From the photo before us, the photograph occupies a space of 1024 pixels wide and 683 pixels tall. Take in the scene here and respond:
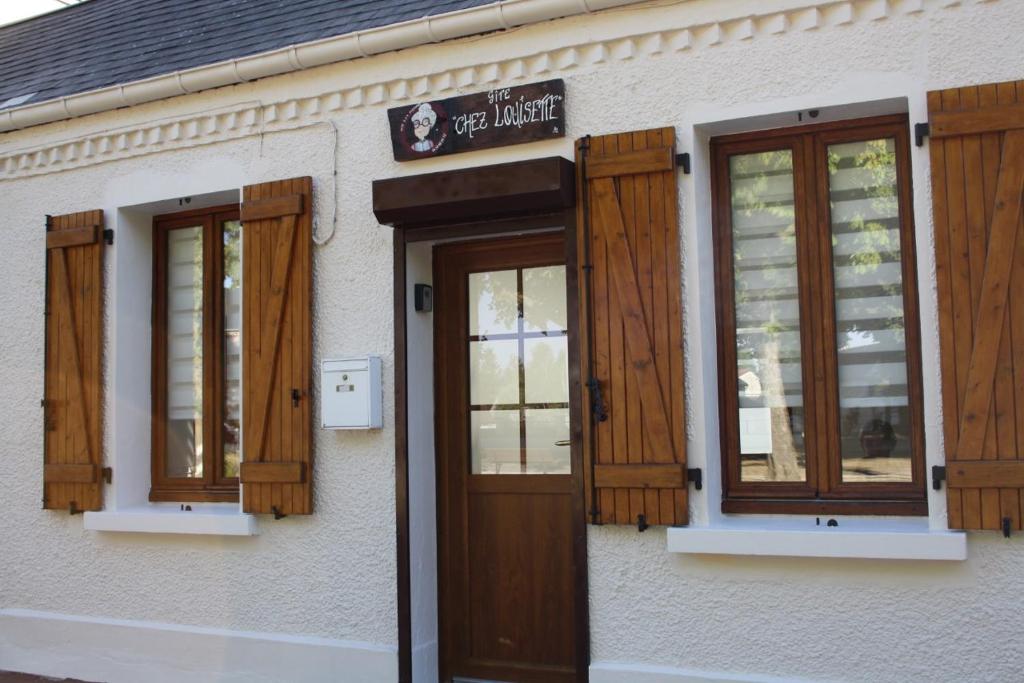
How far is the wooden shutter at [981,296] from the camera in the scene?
4562 mm

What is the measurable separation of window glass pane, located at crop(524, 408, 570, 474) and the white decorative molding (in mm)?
1864

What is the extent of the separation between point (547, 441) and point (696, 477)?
3.54ft

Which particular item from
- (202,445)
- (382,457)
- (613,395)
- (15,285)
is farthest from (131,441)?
(613,395)

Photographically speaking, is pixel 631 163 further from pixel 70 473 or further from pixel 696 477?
pixel 70 473

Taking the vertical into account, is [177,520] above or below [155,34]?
below

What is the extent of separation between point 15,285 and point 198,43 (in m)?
2.12

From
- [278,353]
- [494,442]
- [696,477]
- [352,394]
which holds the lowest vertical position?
[696,477]

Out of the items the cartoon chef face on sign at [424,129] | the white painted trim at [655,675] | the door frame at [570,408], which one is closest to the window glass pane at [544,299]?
the door frame at [570,408]

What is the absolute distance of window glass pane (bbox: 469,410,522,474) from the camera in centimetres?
601

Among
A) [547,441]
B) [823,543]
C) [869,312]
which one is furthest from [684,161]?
[823,543]

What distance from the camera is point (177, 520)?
6461 mm

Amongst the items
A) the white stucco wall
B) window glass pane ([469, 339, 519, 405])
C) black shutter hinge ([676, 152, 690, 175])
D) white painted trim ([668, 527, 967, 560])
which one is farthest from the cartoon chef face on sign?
white painted trim ([668, 527, 967, 560])

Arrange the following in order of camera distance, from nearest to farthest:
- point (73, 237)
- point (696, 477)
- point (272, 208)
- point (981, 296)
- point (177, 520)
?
point (981, 296) → point (696, 477) → point (272, 208) → point (177, 520) → point (73, 237)

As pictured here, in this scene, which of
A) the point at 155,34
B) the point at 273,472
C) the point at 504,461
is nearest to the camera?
the point at 504,461
